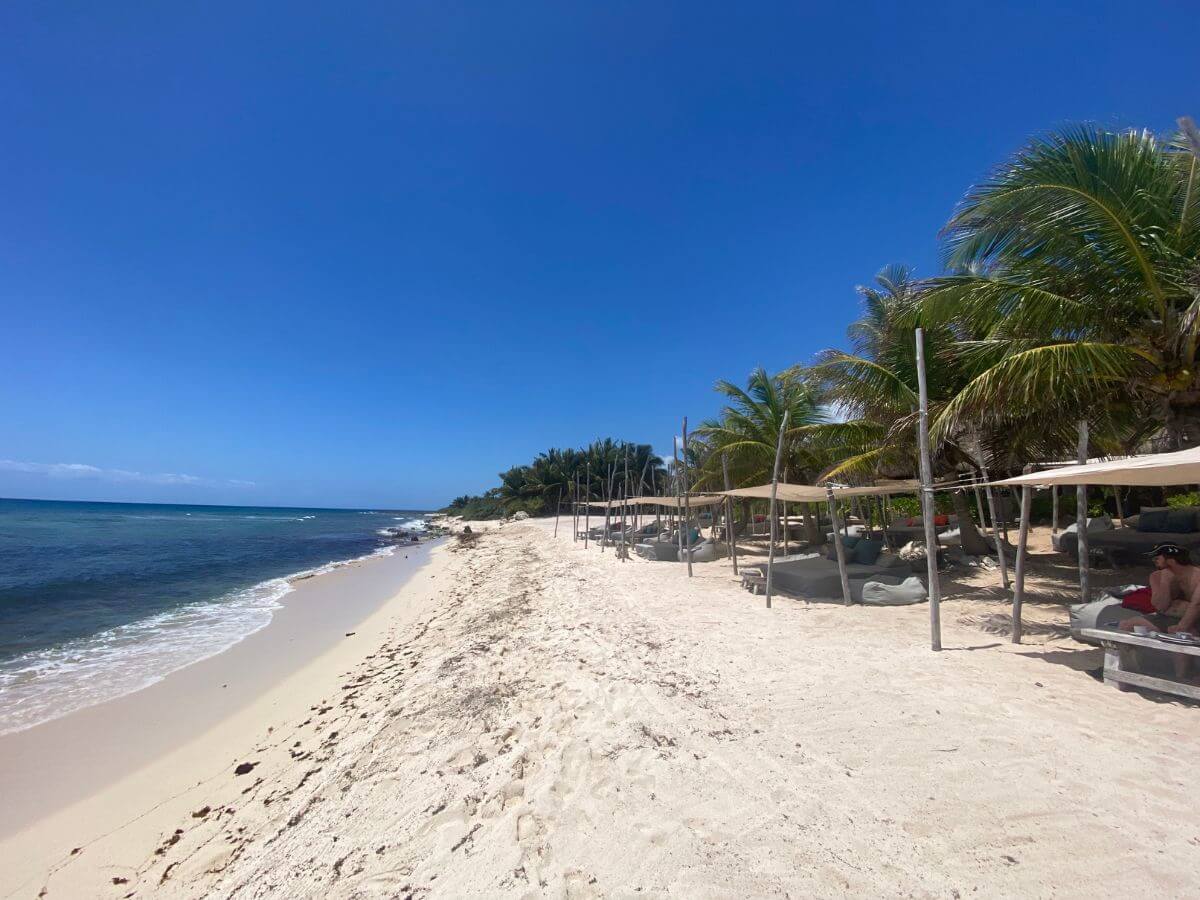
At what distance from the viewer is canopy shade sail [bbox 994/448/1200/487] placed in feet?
12.0

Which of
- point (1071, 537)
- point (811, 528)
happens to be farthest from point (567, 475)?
point (1071, 537)

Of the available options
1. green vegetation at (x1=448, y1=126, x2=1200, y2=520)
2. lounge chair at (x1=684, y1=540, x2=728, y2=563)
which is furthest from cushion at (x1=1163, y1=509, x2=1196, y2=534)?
lounge chair at (x1=684, y1=540, x2=728, y2=563)

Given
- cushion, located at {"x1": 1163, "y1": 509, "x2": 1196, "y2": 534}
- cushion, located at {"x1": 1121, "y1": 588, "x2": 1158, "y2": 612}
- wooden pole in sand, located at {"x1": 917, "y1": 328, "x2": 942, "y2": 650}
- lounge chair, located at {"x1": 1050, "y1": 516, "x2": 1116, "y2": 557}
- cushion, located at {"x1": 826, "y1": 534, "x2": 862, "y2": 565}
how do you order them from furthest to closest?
1. cushion, located at {"x1": 826, "y1": 534, "x2": 862, "y2": 565}
2. lounge chair, located at {"x1": 1050, "y1": 516, "x2": 1116, "y2": 557}
3. cushion, located at {"x1": 1163, "y1": 509, "x2": 1196, "y2": 534}
4. wooden pole in sand, located at {"x1": 917, "y1": 328, "x2": 942, "y2": 650}
5. cushion, located at {"x1": 1121, "y1": 588, "x2": 1158, "y2": 612}

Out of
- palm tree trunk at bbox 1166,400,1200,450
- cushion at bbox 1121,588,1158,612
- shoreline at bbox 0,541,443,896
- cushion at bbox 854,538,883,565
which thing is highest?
palm tree trunk at bbox 1166,400,1200,450

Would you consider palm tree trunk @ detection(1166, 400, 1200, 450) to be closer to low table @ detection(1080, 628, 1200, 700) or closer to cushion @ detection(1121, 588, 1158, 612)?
cushion @ detection(1121, 588, 1158, 612)

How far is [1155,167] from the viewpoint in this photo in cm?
549

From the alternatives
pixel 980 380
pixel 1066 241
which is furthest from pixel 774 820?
pixel 1066 241

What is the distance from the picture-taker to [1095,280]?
570cm

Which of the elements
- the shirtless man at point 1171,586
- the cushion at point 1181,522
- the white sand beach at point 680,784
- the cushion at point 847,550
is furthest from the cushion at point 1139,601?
the cushion at point 1181,522

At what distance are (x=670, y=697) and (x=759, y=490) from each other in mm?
5576

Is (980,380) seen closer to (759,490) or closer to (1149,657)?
(1149,657)

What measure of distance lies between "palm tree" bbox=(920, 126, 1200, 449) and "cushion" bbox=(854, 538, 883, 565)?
4.50 m

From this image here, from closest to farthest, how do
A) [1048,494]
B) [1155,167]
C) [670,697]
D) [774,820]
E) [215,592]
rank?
[774,820] < [670,697] < [1155,167] < [215,592] < [1048,494]

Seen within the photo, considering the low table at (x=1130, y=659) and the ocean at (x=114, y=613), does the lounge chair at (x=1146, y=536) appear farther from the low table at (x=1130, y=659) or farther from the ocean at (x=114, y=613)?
the ocean at (x=114, y=613)
